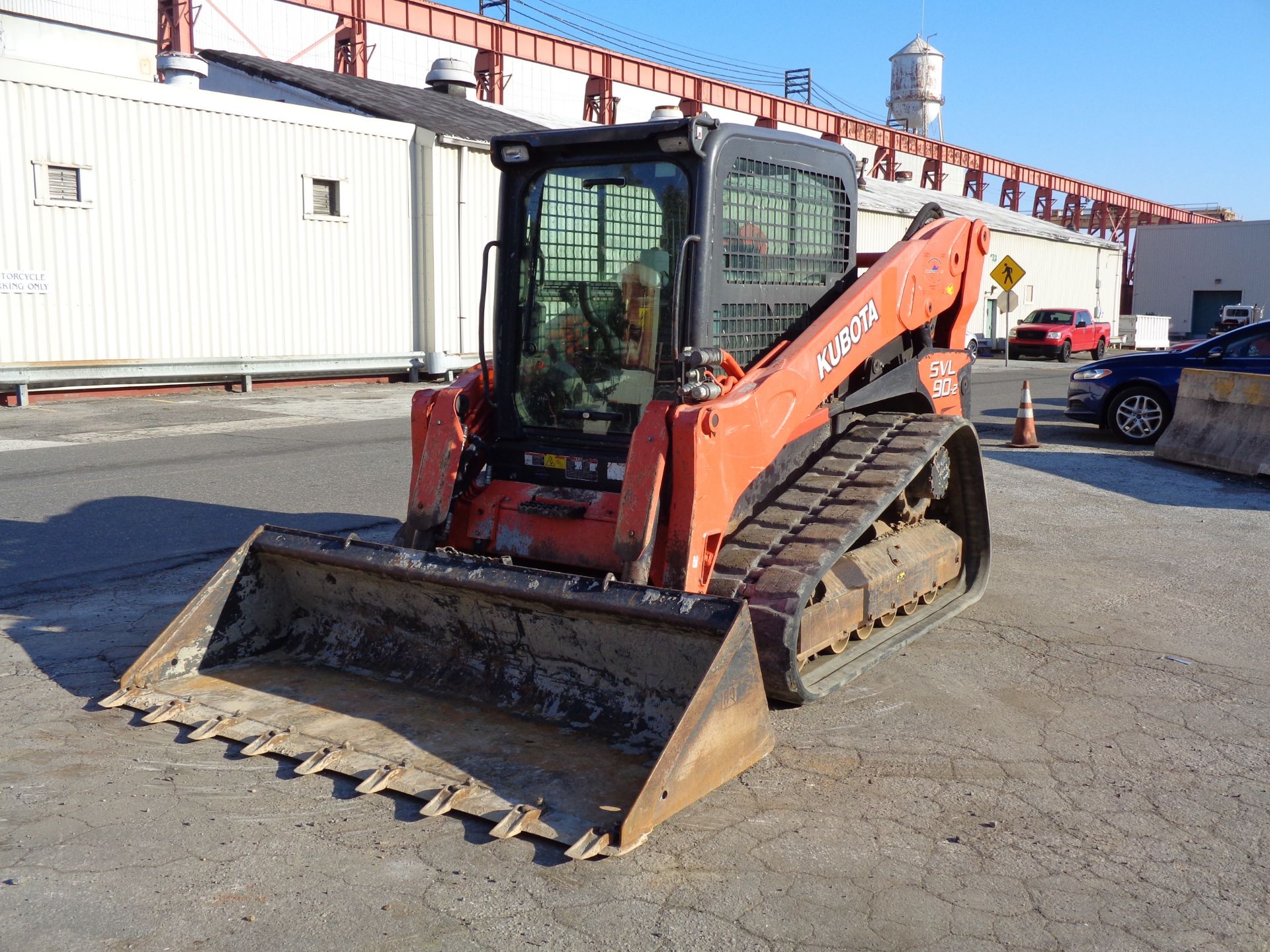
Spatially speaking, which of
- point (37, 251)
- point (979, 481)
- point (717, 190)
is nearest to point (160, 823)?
point (717, 190)

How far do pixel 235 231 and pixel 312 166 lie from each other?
1.98 metres

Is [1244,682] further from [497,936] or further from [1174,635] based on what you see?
[497,936]

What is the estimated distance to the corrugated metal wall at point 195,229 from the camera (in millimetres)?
17172

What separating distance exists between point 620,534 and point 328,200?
1803 centimetres

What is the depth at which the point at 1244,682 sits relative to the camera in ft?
18.8

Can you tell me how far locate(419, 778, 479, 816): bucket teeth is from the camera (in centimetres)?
401

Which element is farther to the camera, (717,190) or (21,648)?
(21,648)

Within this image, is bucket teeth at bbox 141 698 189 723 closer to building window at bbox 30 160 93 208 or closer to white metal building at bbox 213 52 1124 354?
white metal building at bbox 213 52 1124 354

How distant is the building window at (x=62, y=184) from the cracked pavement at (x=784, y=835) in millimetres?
13420

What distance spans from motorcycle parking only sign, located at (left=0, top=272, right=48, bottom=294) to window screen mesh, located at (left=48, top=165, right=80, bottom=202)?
1.22m

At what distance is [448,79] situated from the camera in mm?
28641

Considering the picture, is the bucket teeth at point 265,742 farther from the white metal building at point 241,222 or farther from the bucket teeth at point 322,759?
the white metal building at point 241,222

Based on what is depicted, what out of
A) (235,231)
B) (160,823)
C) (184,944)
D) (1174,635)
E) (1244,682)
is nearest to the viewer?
(184,944)

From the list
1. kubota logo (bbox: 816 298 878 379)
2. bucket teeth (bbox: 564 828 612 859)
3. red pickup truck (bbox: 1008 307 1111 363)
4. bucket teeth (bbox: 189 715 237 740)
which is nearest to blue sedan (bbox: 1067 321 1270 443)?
kubota logo (bbox: 816 298 878 379)
